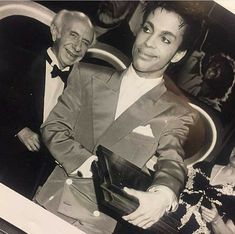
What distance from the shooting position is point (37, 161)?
971 mm

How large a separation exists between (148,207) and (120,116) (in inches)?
8.0

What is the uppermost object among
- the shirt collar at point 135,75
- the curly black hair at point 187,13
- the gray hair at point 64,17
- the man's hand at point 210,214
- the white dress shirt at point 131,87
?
the curly black hair at point 187,13

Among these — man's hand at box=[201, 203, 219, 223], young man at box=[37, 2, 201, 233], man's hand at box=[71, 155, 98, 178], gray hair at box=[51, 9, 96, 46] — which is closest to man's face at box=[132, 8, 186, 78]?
young man at box=[37, 2, 201, 233]

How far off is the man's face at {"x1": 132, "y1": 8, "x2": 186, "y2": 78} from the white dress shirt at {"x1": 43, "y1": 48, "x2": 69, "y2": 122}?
172 mm

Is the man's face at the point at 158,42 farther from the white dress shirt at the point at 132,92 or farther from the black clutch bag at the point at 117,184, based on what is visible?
the black clutch bag at the point at 117,184

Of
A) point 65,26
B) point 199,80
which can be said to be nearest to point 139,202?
point 199,80

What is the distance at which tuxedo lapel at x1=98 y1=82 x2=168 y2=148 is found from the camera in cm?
94

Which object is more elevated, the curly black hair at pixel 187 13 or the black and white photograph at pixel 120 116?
the curly black hair at pixel 187 13

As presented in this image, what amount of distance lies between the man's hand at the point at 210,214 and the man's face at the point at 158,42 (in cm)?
32

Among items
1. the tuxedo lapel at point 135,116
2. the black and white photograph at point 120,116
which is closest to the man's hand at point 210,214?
the black and white photograph at point 120,116

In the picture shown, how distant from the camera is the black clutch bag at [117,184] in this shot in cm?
Answer: 89

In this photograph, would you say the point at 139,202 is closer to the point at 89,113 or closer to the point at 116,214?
the point at 116,214

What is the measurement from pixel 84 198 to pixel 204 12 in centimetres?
48

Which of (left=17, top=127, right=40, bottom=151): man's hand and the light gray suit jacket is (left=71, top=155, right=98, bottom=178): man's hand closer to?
the light gray suit jacket
